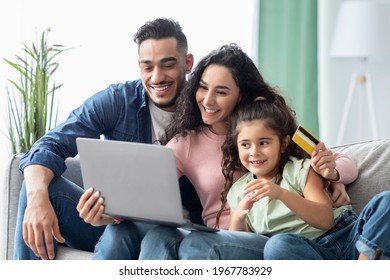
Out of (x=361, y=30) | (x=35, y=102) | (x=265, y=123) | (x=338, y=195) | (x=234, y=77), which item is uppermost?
(x=361, y=30)

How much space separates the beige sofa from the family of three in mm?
52

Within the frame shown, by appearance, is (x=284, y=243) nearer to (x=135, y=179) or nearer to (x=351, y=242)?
(x=351, y=242)

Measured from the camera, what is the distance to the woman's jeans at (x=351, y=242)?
67.3 inches

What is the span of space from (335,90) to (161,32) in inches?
92.5

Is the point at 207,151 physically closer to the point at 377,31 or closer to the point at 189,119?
the point at 189,119

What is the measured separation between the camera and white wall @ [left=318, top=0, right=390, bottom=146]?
4469 millimetres

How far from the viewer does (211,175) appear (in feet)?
7.17

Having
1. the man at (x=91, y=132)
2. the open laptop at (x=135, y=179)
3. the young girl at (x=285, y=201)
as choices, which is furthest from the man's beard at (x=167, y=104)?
the open laptop at (x=135, y=179)

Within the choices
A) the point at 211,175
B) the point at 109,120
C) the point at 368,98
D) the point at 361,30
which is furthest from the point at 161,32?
the point at 368,98

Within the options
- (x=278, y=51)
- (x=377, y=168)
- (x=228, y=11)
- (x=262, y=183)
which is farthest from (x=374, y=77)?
(x=262, y=183)

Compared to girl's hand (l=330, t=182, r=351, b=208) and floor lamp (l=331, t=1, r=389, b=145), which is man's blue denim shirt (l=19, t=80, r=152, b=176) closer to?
girl's hand (l=330, t=182, r=351, b=208)

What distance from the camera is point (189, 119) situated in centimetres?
226

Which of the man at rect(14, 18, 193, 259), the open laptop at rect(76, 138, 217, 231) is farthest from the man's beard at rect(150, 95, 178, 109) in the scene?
the open laptop at rect(76, 138, 217, 231)

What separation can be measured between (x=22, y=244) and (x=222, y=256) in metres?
0.66
